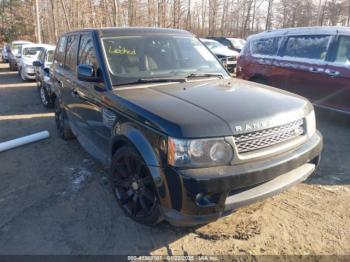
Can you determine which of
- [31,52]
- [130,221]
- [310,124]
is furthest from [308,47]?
[31,52]

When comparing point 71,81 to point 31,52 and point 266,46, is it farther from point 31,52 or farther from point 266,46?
point 31,52

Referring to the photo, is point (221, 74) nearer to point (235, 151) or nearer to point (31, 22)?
point (235, 151)

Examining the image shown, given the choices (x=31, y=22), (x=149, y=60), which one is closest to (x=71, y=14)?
(x=31, y=22)

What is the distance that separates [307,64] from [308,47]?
0.41 meters

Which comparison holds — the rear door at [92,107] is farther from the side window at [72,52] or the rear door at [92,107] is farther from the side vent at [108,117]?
the side window at [72,52]

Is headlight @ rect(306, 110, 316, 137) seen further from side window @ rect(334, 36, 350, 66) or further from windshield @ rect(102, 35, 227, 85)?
side window @ rect(334, 36, 350, 66)

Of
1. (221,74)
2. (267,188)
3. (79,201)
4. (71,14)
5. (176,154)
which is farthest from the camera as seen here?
(71,14)

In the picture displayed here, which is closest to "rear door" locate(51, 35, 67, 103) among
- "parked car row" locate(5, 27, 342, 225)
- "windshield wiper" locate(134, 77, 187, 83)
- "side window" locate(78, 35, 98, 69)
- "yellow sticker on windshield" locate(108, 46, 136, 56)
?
"parked car row" locate(5, 27, 342, 225)

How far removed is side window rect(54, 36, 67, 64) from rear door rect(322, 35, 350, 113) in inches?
198

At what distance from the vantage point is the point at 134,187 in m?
3.26

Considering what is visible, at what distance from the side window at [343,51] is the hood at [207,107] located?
3.49 metres

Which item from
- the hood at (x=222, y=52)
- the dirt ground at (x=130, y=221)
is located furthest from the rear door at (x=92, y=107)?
the hood at (x=222, y=52)

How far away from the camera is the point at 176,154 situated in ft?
8.45

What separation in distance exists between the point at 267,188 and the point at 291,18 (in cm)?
4567
